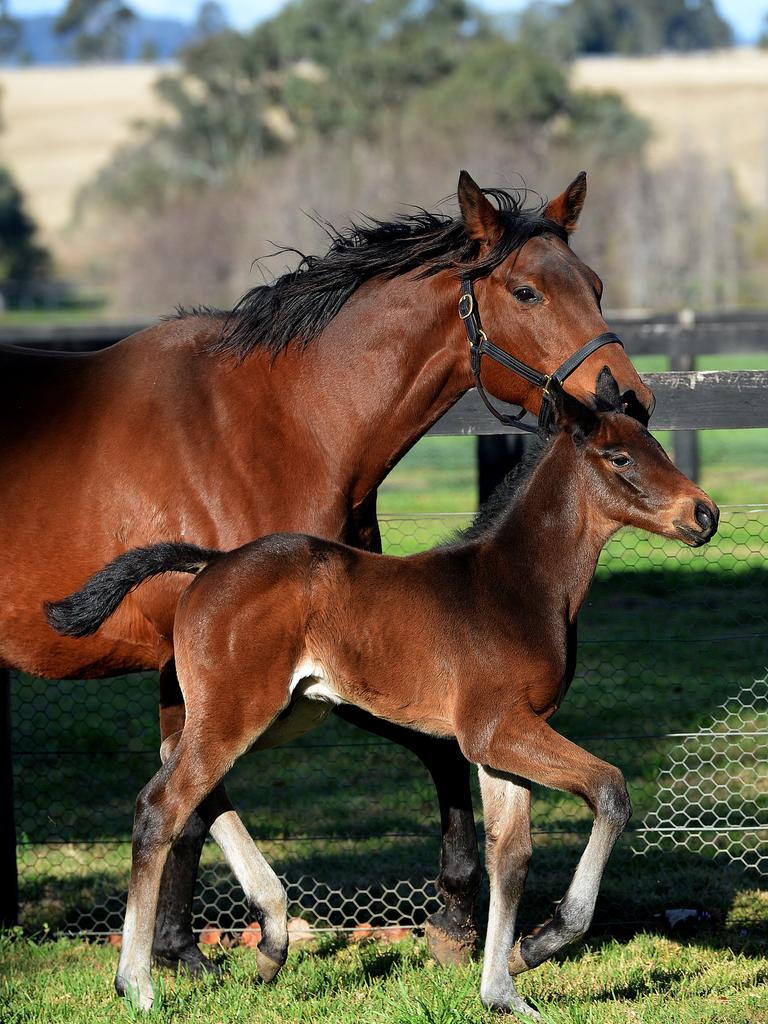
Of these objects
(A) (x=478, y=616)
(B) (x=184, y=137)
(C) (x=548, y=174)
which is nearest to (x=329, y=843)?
Result: (A) (x=478, y=616)

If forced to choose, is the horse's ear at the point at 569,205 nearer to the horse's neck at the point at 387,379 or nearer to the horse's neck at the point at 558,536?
the horse's neck at the point at 387,379

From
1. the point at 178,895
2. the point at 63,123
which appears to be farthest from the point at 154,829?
the point at 63,123

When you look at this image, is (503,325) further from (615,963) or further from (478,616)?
(615,963)

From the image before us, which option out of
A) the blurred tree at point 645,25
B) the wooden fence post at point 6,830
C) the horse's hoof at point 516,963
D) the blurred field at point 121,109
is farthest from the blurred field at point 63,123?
the horse's hoof at point 516,963

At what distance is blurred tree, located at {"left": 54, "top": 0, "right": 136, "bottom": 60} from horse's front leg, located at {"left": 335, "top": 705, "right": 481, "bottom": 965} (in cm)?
12241

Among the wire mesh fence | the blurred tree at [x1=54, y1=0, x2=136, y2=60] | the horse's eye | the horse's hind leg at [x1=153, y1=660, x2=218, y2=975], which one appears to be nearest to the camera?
the horse's eye

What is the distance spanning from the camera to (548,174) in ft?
117

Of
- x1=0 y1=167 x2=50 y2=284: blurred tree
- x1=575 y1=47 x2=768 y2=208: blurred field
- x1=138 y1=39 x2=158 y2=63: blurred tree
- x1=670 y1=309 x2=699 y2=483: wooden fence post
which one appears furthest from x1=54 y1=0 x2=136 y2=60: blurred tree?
x1=670 y1=309 x2=699 y2=483: wooden fence post

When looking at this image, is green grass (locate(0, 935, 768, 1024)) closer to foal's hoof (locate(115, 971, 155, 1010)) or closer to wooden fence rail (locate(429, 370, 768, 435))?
foal's hoof (locate(115, 971, 155, 1010))

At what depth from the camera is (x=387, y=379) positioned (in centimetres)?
415

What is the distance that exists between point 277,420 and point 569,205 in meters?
1.25

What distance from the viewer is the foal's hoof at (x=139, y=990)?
12.1 ft

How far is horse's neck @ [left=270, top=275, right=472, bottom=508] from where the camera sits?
4.15 metres

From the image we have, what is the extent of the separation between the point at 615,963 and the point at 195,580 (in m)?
1.85
